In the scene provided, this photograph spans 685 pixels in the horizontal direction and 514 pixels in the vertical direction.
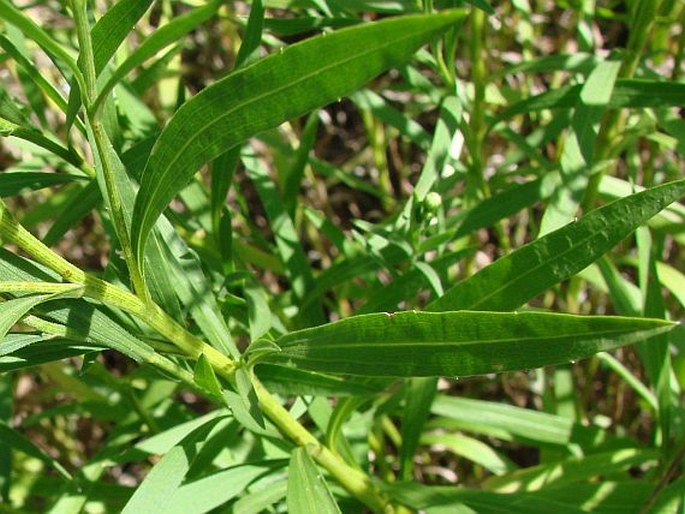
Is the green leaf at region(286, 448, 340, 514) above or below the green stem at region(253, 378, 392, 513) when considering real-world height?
below

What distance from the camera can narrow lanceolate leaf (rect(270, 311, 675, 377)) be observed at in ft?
2.22

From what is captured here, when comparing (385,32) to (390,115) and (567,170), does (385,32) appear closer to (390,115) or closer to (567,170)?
(567,170)

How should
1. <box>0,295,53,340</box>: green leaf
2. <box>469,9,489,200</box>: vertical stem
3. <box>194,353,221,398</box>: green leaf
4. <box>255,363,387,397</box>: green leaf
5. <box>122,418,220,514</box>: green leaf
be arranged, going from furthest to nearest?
<box>469,9,489,200</box>: vertical stem, <box>255,363,387,397</box>: green leaf, <box>122,418,220,514</box>: green leaf, <box>194,353,221,398</box>: green leaf, <box>0,295,53,340</box>: green leaf

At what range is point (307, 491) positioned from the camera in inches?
35.1

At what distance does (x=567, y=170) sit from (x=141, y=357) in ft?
1.93

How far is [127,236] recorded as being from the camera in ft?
2.57

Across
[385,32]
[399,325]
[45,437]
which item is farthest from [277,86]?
[45,437]

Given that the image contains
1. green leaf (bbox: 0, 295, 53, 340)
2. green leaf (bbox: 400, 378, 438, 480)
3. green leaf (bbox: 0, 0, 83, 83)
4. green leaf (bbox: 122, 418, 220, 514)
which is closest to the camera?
green leaf (bbox: 0, 0, 83, 83)

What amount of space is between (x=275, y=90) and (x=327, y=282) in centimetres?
65

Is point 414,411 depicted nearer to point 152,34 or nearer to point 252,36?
point 252,36

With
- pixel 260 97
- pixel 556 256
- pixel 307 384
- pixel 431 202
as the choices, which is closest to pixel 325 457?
pixel 307 384

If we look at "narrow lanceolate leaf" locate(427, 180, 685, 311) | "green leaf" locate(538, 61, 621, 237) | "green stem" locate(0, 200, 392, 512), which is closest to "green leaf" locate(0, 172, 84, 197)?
"green stem" locate(0, 200, 392, 512)

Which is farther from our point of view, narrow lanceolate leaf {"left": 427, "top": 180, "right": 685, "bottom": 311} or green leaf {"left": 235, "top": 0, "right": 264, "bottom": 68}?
green leaf {"left": 235, "top": 0, "right": 264, "bottom": 68}

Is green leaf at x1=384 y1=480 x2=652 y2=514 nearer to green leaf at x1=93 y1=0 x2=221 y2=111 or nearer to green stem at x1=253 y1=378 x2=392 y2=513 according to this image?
green stem at x1=253 y1=378 x2=392 y2=513
